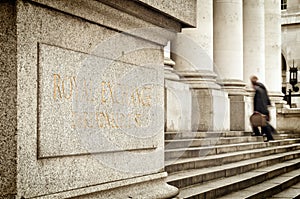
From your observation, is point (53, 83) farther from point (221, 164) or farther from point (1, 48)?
point (221, 164)

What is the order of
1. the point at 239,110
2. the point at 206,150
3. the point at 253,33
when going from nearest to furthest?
the point at 206,150 < the point at 239,110 < the point at 253,33

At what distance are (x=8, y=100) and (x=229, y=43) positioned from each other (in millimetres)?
12436

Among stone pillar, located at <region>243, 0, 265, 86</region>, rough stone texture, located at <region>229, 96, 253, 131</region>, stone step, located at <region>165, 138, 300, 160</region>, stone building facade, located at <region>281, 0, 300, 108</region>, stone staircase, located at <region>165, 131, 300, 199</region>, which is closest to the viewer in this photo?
stone staircase, located at <region>165, 131, 300, 199</region>

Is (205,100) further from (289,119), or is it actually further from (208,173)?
(289,119)

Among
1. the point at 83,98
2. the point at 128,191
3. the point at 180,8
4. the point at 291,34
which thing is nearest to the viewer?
the point at 83,98

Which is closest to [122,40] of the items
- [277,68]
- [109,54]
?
[109,54]

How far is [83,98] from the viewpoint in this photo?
3715mm

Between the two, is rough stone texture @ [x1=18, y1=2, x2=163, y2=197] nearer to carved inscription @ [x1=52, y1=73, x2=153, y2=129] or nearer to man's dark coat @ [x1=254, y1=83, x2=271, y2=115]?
carved inscription @ [x1=52, y1=73, x2=153, y2=129]

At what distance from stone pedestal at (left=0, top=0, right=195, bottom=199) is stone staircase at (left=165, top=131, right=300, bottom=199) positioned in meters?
1.59

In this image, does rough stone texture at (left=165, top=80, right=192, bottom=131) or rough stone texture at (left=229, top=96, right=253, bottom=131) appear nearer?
rough stone texture at (left=165, top=80, right=192, bottom=131)

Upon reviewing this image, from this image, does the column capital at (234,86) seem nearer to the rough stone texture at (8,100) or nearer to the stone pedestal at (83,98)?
the stone pedestal at (83,98)

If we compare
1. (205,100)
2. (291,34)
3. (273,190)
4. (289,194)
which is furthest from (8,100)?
(291,34)

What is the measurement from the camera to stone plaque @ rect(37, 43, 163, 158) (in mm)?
3361

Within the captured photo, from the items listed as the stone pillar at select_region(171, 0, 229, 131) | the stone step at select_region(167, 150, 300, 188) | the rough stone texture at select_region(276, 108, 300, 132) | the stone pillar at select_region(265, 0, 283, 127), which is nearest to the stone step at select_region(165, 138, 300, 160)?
the stone step at select_region(167, 150, 300, 188)
